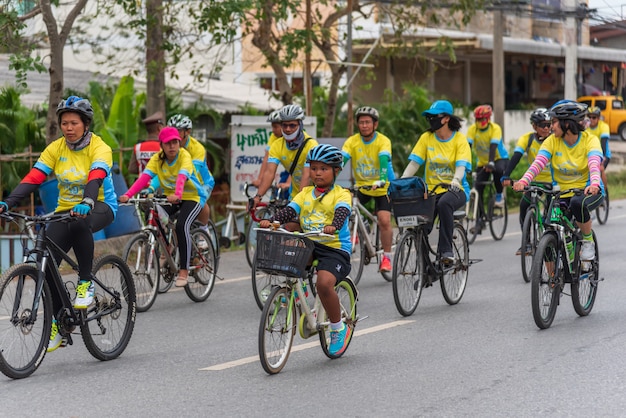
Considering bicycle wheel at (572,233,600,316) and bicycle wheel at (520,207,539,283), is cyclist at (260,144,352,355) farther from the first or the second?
bicycle wheel at (520,207,539,283)

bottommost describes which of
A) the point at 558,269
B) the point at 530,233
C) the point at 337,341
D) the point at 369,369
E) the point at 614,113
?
the point at 369,369

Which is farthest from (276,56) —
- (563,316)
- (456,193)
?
(563,316)

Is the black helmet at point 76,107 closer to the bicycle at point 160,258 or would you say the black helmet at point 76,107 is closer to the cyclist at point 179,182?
the bicycle at point 160,258

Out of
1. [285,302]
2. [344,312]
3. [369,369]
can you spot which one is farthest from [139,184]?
[369,369]

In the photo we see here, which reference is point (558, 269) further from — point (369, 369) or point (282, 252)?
point (282, 252)

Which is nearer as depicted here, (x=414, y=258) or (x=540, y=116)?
(x=414, y=258)

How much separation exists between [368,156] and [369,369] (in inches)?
184

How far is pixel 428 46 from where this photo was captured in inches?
1147

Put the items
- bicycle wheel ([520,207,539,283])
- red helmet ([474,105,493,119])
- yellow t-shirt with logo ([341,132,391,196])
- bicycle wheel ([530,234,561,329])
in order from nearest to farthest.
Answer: bicycle wheel ([530,234,561,329]), bicycle wheel ([520,207,539,283]), yellow t-shirt with logo ([341,132,391,196]), red helmet ([474,105,493,119])

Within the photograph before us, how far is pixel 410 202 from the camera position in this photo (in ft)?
32.8

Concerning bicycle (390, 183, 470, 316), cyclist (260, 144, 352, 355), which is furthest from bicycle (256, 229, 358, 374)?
bicycle (390, 183, 470, 316)

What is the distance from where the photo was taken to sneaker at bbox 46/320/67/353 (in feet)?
25.2

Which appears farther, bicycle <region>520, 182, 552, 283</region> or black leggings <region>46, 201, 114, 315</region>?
bicycle <region>520, 182, 552, 283</region>

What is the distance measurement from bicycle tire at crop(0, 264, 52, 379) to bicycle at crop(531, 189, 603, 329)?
3867 mm
